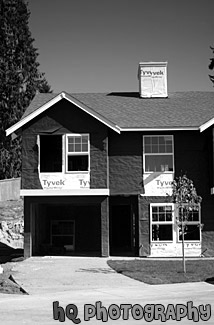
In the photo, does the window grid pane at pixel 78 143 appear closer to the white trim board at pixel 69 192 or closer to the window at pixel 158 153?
the white trim board at pixel 69 192

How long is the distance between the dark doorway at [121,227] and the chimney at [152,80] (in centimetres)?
637

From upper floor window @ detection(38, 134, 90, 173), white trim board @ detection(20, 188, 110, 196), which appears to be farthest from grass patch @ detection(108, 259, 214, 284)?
upper floor window @ detection(38, 134, 90, 173)

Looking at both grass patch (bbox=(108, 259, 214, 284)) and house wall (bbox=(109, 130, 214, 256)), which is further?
house wall (bbox=(109, 130, 214, 256))

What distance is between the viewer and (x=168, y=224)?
25531mm

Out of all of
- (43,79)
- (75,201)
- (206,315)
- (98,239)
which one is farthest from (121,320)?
(43,79)

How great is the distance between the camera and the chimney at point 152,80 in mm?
29531

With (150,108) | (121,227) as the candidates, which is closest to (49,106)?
(150,108)

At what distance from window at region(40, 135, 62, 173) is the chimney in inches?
238

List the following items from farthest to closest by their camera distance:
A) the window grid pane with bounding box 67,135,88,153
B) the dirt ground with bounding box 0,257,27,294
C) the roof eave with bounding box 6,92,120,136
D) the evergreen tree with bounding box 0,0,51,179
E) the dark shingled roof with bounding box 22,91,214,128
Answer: the evergreen tree with bounding box 0,0,51,179 < the dark shingled roof with bounding box 22,91,214,128 < the window grid pane with bounding box 67,135,88,153 < the roof eave with bounding box 6,92,120,136 < the dirt ground with bounding box 0,257,27,294

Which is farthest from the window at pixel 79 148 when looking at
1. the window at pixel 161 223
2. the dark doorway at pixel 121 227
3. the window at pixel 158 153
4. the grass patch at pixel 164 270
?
the grass patch at pixel 164 270

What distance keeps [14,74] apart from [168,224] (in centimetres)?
2806

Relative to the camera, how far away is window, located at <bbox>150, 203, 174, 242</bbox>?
25.6m

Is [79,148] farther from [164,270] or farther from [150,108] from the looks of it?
[164,270]

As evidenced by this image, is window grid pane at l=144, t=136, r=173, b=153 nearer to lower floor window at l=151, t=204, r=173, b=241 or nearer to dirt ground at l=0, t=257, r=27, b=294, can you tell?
lower floor window at l=151, t=204, r=173, b=241
